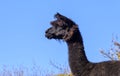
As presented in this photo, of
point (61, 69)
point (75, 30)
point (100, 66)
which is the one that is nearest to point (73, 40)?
point (75, 30)

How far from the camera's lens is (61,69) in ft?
62.4

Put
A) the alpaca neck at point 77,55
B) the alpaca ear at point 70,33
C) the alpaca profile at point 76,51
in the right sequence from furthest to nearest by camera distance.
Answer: the alpaca ear at point 70,33
the alpaca neck at point 77,55
the alpaca profile at point 76,51

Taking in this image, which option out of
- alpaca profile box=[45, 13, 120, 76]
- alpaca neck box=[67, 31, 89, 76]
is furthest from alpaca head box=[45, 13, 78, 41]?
alpaca neck box=[67, 31, 89, 76]

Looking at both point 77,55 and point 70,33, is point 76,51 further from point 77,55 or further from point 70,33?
point 70,33

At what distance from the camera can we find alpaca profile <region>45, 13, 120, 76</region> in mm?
13259

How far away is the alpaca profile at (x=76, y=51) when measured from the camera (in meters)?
13.3

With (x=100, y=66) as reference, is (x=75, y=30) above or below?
above

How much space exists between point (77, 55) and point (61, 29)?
834 mm

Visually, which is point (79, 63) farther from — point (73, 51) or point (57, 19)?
point (57, 19)

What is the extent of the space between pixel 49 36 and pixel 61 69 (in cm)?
497

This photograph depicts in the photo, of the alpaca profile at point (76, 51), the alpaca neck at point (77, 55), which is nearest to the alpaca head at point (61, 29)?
the alpaca profile at point (76, 51)

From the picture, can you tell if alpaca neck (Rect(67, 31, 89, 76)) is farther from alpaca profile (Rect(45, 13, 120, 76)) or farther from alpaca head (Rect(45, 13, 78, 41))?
alpaca head (Rect(45, 13, 78, 41))

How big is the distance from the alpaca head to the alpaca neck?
155 millimetres

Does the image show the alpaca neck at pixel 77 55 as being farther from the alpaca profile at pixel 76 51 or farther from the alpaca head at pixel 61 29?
the alpaca head at pixel 61 29
